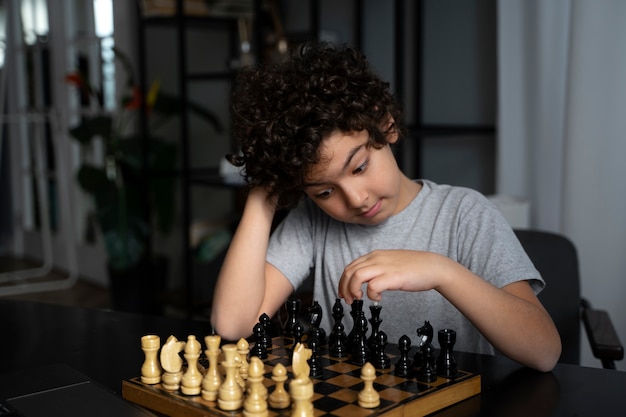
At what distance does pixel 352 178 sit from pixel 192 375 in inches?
19.5

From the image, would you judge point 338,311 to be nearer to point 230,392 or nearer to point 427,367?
point 427,367

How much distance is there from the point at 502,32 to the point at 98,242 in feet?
11.4

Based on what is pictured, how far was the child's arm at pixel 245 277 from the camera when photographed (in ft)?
4.82

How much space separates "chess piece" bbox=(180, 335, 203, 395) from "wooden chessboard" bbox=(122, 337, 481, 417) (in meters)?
0.01

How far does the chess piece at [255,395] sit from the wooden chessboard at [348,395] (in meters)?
0.02

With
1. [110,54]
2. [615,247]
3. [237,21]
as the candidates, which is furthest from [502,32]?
[110,54]

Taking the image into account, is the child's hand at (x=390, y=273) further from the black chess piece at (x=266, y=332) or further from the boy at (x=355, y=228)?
the black chess piece at (x=266, y=332)

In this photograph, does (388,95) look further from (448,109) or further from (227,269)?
(448,109)

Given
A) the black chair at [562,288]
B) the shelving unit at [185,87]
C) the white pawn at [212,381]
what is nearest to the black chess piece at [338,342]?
the white pawn at [212,381]

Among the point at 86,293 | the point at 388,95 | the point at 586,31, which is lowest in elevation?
the point at 86,293

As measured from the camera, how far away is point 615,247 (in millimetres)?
2223

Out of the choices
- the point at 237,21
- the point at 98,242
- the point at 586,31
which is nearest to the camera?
the point at 586,31

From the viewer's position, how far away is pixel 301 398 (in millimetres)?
846

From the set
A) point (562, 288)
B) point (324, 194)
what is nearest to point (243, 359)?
point (324, 194)
